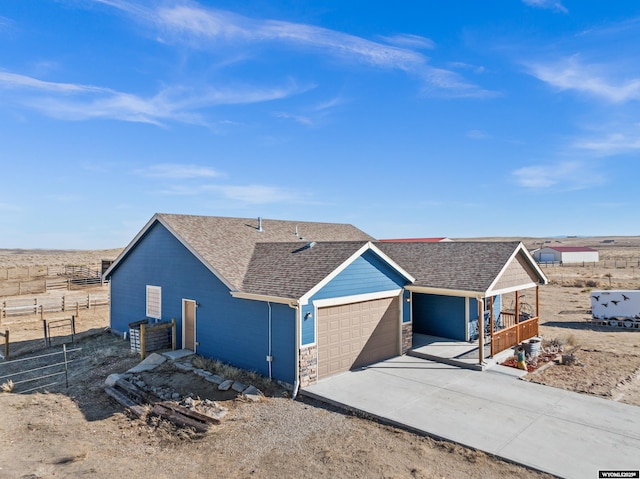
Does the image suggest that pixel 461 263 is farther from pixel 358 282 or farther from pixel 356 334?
pixel 356 334

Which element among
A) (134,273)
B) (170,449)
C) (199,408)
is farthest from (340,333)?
(134,273)

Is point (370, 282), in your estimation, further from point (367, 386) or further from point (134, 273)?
point (134, 273)

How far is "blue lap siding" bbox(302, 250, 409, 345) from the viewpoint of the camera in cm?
1176

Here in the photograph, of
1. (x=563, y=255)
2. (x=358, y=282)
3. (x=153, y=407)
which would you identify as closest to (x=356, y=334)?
(x=358, y=282)

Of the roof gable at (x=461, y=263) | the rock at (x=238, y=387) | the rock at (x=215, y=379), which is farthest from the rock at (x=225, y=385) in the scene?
the roof gable at (x=461, y=263)

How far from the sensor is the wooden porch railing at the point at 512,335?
46.6 ft

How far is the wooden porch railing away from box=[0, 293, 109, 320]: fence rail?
2371 centimetres

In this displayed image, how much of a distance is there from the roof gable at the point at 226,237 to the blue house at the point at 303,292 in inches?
2.3

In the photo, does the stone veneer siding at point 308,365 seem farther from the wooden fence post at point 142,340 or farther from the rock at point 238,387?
→ the wooden fence post at point 142,340

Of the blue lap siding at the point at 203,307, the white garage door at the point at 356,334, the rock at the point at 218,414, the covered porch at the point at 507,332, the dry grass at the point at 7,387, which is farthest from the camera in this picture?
the covered porch at the point at 507,332

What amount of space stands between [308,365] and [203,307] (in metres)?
5.04

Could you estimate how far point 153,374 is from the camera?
42.7 ft

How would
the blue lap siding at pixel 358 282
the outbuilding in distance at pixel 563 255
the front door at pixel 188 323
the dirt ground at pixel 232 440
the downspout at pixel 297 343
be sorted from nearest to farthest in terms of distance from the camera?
1. the dirt ground at pixel 232 440
2. the downspout at pixel 297 343
3. the blue lap siding at pixel 358 282
4. the front door at pixel 188 323
5. the outbuilding in distance at pixel 563 255

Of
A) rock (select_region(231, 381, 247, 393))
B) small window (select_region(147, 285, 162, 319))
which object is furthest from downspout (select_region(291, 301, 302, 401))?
small window (select_region(147, 285, 162, 319))
